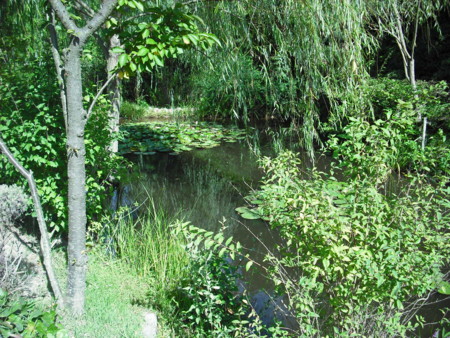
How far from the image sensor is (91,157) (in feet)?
10.1

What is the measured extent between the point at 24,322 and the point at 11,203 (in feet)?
5.09

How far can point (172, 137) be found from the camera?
325 inches

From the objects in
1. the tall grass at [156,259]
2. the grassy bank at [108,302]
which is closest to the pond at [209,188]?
the tall grass at [156,259]

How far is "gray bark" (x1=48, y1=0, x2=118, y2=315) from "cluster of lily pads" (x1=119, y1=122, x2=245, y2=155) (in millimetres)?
4860

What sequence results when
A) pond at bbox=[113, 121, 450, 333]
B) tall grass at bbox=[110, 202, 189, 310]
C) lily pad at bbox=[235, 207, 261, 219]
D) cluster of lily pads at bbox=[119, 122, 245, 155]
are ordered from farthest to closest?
1. cluster of lily pads at bbox=[119, 122, 245, 155]
2. lily pad at bbox=[235, 207, 261, 219]
3. pond at bbox=[113, 121, 450, 333]
4. tall grass at bbox=[110, 202, 189, 310]

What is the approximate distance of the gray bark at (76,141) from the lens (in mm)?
2057

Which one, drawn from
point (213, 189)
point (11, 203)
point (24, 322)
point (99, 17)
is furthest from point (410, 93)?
point (24, 322)

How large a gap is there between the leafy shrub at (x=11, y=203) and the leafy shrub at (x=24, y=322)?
1.34 m

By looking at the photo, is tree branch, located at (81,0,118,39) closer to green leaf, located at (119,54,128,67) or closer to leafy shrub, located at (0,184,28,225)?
green leaf, located at (119,54,128,67)

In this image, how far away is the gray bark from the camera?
206 cm

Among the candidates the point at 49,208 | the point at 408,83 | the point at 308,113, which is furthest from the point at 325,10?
the point at 408,83

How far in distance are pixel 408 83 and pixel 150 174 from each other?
13.4 ft

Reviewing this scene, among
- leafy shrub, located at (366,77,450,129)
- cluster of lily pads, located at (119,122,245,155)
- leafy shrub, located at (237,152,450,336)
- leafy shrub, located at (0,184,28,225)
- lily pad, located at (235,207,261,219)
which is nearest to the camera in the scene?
leafy shrub, located at (237,152,450,336)

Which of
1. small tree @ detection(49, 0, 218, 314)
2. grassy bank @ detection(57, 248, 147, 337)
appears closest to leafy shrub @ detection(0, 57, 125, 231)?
grassy bank @ detection(57, 248, 147, 337)
